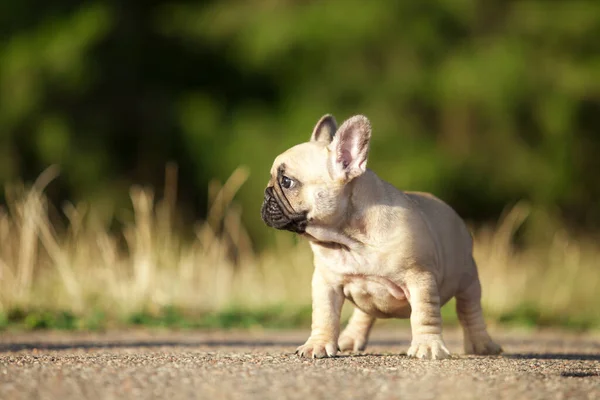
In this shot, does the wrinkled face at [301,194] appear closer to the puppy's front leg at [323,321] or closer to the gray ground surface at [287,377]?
the puppy's front leg at [323,321]

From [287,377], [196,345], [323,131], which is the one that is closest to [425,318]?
[287,377]

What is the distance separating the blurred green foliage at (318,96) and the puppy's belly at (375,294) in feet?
40.6

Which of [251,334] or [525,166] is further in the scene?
[525,166]

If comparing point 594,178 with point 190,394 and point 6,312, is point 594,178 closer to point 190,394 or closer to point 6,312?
point 6,312

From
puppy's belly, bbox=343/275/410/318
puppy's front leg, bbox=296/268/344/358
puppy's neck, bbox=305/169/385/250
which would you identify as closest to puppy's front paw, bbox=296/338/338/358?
puppy's front leg, bbox=296/268/344/358

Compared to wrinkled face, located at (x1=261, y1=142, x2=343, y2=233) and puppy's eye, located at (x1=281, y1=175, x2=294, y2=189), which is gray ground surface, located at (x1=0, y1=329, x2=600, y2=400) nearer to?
wrinkled face, located at (x1=261, y1=142, x2=343, y2=233)

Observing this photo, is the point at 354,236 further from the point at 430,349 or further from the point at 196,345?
the point at 196,345

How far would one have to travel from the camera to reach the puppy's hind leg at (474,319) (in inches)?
236

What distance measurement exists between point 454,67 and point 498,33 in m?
1.64

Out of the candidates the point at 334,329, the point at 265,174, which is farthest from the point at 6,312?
the point at 265,174

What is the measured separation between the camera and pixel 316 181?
537 cm

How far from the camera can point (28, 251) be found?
9.00 meters

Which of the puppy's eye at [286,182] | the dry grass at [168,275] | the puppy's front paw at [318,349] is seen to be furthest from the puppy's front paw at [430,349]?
the dry grass at [168,275]

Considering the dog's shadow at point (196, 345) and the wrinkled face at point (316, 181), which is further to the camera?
the dog's shadow at point (196, 345)
